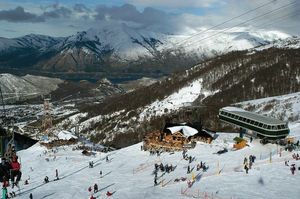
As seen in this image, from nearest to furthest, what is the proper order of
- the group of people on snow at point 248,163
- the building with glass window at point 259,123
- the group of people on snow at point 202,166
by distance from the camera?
the group of people on snow at point 248,163, the group of people on snow at point 202,166, the building with glass window at point 259,123

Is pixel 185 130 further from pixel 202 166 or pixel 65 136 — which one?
pixel 65 136

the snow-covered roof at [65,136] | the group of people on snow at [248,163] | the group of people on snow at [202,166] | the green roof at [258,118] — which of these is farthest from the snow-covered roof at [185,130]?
the snow-covered roof at [65,136]

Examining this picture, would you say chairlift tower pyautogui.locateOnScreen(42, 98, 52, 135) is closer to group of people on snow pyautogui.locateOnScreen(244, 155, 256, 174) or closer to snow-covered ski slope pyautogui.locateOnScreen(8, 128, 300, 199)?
snow-covered ski slope pyautogui.locateOnScreen(8, 128, 300, 199)

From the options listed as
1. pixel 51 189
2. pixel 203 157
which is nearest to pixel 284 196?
pixel 203 157

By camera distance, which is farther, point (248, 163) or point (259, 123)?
point (259, 123)

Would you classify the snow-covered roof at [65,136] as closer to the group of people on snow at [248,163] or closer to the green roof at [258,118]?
the green roof at [258,118]

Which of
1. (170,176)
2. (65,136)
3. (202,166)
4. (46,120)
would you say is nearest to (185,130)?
(202,166)

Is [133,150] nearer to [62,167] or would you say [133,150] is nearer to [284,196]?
[62,167]

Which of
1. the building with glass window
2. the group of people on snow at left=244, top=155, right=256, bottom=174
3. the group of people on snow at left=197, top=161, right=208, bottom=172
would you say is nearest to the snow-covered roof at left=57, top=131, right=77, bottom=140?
the building with glass window
